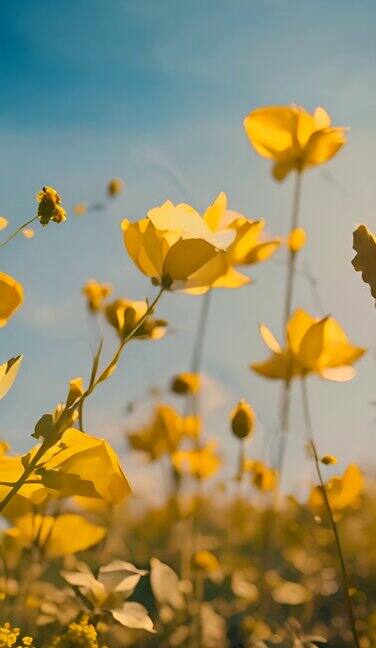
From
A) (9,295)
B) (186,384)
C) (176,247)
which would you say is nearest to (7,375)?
(9,295)

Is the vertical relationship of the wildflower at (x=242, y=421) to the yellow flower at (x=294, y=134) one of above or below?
below

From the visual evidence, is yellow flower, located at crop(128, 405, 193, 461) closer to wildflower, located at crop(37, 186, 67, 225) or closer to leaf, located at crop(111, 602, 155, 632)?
leaf, located at crop(111, 602, 155, 632)

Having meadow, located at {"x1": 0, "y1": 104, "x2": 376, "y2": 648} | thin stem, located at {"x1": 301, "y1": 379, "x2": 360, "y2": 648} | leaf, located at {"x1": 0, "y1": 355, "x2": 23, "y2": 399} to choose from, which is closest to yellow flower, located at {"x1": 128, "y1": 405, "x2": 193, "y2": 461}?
meadow, located at {"x1": 0, "y1": 104, "x2": 376, "y2": 648}

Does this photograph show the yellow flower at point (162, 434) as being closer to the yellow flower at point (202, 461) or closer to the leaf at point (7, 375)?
the yellow flower at point (202, 461)

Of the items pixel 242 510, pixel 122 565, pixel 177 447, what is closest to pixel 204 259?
pixel 122 565

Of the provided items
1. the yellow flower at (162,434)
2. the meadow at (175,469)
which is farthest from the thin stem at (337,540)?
the yellow flower at (162,434)

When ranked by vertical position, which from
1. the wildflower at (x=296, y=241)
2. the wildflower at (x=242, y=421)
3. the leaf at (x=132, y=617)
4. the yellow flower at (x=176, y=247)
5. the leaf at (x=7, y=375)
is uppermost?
the wildflower at (x=296, y=241)
